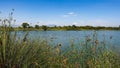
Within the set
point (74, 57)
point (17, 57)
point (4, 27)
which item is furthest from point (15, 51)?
point (74, 57)

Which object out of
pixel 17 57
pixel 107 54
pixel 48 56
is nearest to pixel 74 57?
pixel 107 54

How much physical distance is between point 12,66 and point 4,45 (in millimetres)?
438

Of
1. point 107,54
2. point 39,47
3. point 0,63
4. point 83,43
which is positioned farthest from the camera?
point 83,43

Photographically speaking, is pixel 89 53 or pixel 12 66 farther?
pixel 89 53

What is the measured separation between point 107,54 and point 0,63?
3191 mm

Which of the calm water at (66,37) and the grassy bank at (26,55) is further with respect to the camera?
the calm water at (66,37)

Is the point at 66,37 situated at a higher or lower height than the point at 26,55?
lower

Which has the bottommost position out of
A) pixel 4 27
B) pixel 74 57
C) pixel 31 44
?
pixel 74 57

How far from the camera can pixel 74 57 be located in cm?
755

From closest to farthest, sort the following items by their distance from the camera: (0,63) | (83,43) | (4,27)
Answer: (0,63) → (4,27) → (83,43)

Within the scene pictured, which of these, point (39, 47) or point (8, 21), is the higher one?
point (8, 21)

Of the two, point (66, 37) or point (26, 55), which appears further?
point (66, 37)

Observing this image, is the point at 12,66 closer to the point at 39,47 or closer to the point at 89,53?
the point at 39,47

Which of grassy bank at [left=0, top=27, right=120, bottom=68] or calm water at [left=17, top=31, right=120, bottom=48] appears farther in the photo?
calm water at [left=17, top=31, right=120, bottom=48]
